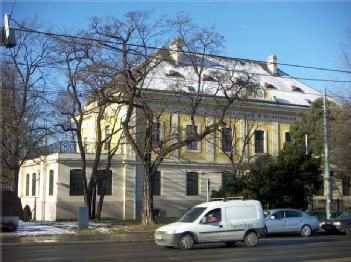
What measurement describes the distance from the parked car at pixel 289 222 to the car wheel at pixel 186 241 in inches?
330

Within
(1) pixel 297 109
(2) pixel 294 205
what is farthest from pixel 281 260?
(1) pixel 297 109

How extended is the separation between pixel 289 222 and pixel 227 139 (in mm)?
22325

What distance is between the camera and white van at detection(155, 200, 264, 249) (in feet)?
67.5

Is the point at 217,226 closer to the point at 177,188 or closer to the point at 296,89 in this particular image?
the point at 177,188

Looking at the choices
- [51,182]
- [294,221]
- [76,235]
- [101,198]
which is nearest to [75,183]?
[51,182]

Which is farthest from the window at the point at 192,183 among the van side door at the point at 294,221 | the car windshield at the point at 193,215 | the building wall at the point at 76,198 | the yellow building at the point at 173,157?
the car windshield at the point at 193,215

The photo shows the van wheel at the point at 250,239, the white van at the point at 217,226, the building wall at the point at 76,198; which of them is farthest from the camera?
the building wall at the point at 76,198

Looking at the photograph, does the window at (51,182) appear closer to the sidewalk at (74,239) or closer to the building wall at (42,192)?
the building wall at (42,192)

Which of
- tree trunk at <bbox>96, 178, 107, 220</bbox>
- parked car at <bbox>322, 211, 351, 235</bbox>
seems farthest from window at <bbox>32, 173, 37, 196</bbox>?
parked car at <bbox>322, 211, 351, 235</bbox>

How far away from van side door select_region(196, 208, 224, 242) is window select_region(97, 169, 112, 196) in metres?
24.9

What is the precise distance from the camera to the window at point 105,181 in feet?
151

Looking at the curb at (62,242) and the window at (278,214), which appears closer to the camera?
the curb at (62,242)

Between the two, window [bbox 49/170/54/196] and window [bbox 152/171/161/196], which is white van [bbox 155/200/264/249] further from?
window [bbox 49/170/54/196]

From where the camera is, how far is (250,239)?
21.7 meters
